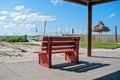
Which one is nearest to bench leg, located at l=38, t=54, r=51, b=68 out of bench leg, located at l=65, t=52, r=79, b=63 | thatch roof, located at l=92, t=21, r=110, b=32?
bench leg, located at l=65, t=52, r=79, b=63

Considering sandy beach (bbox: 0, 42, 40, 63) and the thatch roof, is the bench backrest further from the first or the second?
the thatch roof

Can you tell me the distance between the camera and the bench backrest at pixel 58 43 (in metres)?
7.50

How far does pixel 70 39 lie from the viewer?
27.5 feet

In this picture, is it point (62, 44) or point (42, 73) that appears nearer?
point (42, 73)

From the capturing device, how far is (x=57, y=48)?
26.1 feet

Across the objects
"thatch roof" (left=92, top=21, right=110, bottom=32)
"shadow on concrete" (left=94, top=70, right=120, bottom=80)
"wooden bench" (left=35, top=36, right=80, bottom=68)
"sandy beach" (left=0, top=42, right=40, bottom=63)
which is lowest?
"shadow on concrete" (left=94, top=70, right=120, bottom=80)

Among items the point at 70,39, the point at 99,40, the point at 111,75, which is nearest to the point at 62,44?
the point at 70,39

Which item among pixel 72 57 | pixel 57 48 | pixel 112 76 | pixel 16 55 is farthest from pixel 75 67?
pixel 16 55

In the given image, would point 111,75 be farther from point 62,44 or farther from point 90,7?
point 90,7

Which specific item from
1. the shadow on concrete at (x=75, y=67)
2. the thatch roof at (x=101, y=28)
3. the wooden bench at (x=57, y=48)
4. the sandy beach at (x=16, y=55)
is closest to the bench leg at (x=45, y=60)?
the wooden bench at (x=57, y=48)

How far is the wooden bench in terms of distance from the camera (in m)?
7.50

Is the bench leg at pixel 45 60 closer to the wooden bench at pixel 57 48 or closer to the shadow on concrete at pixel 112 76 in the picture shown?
the wooden bench at pixel 57 48

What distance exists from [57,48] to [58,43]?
0.67 ft

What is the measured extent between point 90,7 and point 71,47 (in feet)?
10.5
